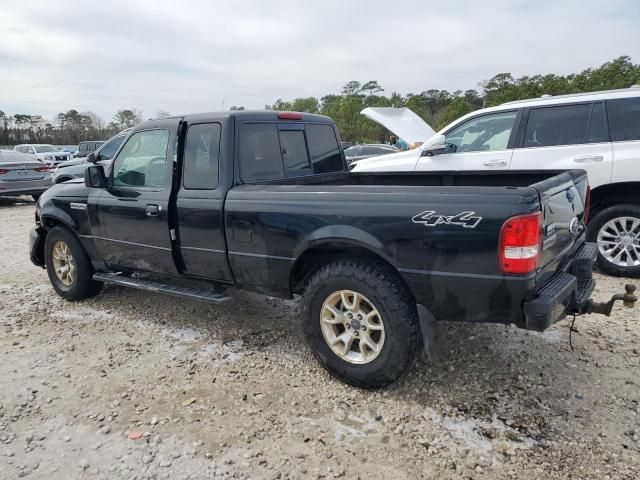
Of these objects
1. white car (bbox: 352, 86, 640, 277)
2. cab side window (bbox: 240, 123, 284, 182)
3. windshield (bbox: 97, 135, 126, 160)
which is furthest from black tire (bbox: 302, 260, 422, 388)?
windshield (bbox: 97, 135, 126, 160)

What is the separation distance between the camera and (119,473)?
2.47 m

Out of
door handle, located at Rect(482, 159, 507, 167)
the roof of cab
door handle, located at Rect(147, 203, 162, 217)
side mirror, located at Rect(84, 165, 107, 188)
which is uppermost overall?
the roof of cab

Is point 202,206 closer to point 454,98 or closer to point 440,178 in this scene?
point 440,178

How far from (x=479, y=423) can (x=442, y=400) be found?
0.98 feet

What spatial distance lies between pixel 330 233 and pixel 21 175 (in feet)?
40.3

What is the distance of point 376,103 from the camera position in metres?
64.7

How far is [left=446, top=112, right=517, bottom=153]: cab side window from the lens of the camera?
5.69m

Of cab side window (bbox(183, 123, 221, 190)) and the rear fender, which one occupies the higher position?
cab side window (bbox(183, 123, 221, 190))

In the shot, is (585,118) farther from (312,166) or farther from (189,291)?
(189,291)

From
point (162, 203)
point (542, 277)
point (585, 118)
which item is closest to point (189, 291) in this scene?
point (162, 203)

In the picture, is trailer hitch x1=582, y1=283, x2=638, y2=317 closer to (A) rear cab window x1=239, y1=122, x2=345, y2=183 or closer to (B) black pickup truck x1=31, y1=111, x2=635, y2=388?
(B) black pickup truck x1=31, y1=111, x2=635, y2=388

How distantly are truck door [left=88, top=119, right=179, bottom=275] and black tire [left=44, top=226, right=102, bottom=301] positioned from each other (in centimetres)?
38

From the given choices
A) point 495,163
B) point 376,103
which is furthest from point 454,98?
point 495,163

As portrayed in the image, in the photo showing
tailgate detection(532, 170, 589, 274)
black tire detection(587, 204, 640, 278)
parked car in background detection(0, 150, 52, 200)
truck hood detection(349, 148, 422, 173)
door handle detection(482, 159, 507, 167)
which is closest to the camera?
tailgate detection(532, 170, 589, 274)
